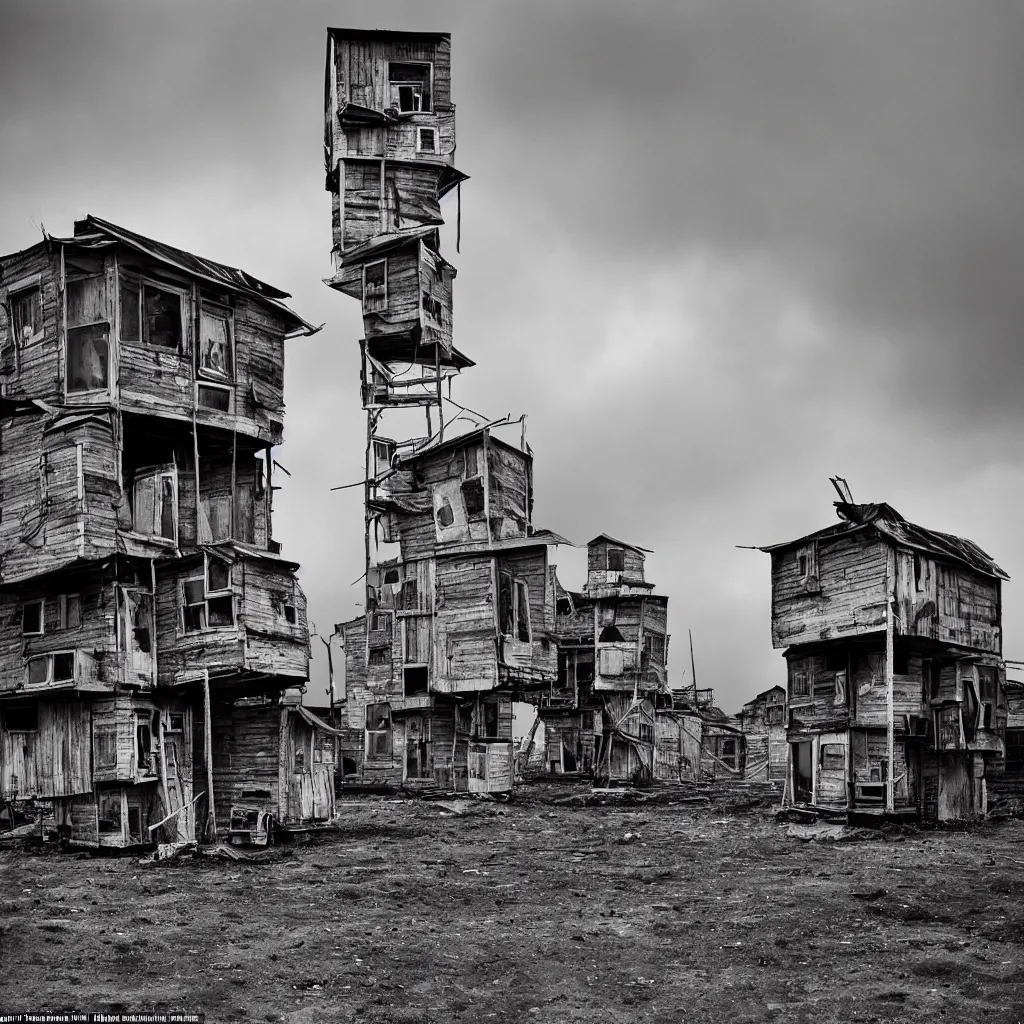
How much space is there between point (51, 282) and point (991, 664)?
97.9 feet

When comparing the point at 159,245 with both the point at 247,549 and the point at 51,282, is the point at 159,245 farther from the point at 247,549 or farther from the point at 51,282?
the point at 247,549

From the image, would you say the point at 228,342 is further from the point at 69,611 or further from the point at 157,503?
the point at 69,611

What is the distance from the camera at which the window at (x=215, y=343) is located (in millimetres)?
32062

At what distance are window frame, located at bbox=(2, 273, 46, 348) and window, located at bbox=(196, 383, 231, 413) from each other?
4.22 metres

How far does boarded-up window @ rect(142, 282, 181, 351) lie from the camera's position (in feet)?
102

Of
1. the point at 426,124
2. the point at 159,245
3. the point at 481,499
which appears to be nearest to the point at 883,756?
the point at 481,499

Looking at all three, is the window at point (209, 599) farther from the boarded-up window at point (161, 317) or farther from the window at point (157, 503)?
the boarded-up window at point (161, 317)

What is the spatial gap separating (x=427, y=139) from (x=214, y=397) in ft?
74.1

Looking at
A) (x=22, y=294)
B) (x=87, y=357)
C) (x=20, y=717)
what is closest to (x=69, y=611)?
(x=20, y=717)

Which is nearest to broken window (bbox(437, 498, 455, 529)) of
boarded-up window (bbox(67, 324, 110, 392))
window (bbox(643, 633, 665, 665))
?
boarded-up window (bbox(67, 324, 110, 392))

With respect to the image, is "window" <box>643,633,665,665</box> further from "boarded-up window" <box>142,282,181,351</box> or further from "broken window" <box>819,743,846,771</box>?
"boarded-up window" <box>142,282,181,351</box>

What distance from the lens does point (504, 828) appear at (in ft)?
115

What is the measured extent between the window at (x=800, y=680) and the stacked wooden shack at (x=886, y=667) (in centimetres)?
4

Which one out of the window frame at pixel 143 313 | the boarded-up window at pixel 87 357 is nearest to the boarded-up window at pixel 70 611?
the boarded-up window at pixel 87 357
